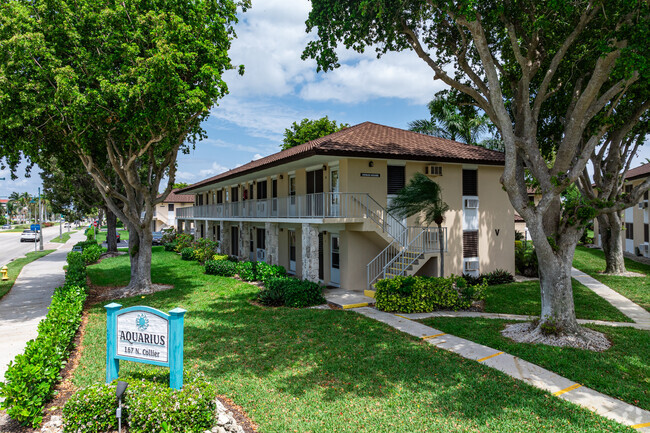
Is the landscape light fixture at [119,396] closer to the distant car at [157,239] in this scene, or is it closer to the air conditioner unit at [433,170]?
the air conditioner unit at [433,170]

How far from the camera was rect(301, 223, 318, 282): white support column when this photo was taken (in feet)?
48.5

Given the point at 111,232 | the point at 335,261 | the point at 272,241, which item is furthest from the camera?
the point at 111,232

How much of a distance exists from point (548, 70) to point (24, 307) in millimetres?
17789

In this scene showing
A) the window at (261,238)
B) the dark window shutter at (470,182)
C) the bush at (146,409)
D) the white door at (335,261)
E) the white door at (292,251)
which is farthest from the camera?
the window at (261,238)

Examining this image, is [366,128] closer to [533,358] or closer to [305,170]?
[305,170]

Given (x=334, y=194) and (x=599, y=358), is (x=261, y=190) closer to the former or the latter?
(x=334, y=194)

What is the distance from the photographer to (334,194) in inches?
604

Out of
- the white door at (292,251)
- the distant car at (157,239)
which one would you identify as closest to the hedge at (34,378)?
the white door at (292,251)

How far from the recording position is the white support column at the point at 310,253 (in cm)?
1478

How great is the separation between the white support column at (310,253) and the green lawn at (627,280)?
11.4m

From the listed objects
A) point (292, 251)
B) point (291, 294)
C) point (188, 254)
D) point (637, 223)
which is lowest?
point (291, 294)

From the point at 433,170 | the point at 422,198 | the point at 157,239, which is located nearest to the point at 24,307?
the point at 422,198

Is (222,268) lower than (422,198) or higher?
lower

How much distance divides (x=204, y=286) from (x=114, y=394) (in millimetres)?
11795
